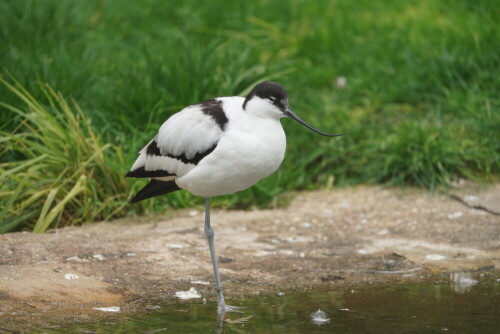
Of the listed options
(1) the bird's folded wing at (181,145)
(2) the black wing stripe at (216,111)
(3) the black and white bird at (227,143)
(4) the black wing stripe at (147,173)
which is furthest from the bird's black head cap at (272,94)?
(4) the black wing stripe at (147,173)

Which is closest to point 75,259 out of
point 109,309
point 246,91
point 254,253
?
point 109,309

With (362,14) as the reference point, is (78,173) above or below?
below

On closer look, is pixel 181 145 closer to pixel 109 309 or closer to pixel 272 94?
pixel 272 94

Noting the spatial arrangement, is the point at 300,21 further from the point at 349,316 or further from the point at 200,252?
the point at 349,316

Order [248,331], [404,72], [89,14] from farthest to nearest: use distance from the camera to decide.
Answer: [89,14] < [404,72] < [248,331]

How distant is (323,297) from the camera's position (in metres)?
4.38

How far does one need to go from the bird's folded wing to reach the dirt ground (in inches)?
22.6

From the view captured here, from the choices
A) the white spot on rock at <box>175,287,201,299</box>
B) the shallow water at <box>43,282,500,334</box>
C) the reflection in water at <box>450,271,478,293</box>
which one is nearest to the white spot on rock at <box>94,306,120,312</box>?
the shallow water at <box>43,282,500,334</box>

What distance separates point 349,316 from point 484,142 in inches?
117

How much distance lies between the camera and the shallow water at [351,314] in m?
3.82

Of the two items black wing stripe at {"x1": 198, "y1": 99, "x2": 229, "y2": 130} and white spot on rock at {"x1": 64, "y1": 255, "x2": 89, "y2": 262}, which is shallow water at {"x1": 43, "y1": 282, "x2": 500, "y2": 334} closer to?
white spot on rock at {"x1": 64, "y1": 255, "x2": 89, "y2": 262}

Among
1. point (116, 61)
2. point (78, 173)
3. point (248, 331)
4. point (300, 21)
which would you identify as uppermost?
point (300, 21)

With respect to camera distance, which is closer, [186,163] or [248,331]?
[248,331]

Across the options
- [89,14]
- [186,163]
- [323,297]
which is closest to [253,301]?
[323,297]
